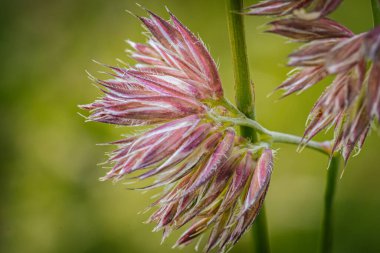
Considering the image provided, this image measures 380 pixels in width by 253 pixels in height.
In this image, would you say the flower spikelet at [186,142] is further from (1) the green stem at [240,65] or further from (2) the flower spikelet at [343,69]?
(2) the flower spikelet at [343,69]

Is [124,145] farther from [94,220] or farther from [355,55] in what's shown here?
[94,220]

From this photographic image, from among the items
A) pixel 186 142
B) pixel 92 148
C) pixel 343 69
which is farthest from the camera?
pixel 92 148

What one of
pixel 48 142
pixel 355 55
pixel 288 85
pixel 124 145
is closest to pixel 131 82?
pixel 124 145

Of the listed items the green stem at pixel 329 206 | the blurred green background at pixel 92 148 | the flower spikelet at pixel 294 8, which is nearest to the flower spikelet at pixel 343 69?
the flower spikelet at pixel 294 8

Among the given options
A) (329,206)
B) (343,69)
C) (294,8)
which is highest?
(294,8)

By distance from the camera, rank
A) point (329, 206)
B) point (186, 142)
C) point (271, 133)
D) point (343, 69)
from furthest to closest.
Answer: point (329, 206), point (271, 133), point (186, 142), point (343, 69)

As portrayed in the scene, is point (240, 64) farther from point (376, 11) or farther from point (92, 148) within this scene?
point (92, 148)

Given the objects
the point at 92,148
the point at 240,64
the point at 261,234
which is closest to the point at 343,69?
the point at 240,64
